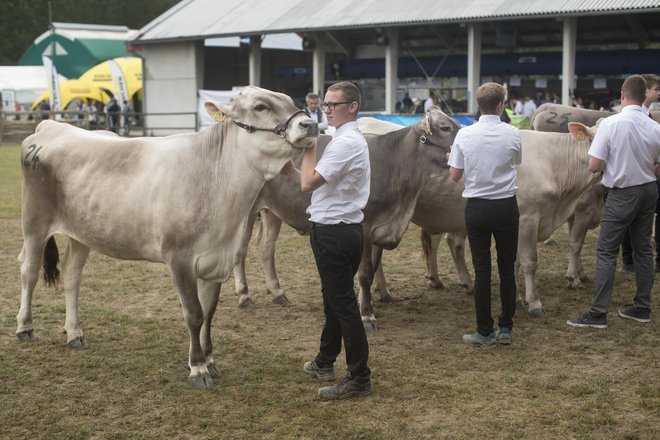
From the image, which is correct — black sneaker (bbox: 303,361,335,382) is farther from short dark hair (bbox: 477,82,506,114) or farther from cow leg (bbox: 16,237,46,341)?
cow leg (bbox: 16,237,46,341)

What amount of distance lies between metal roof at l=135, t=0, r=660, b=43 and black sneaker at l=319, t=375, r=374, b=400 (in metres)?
18.3

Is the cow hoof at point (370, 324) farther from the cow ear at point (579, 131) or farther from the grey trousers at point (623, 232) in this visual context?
the cow ear at point (579, 131)

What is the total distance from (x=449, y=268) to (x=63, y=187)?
5.17 m

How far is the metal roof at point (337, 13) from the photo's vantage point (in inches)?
885

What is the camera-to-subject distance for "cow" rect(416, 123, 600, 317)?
24.7 ft

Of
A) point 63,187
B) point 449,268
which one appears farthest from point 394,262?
point 63,187

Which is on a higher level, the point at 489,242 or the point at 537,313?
the point at 489,242

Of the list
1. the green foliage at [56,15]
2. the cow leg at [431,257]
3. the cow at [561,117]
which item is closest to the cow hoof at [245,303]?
the cow leg at [431,257]

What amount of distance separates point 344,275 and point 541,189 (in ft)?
10.1

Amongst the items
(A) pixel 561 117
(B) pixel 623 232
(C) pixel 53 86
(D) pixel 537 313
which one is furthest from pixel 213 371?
(C) pixel 53 86

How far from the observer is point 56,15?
66.0 m

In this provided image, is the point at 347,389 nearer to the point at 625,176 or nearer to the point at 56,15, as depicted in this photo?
the point at 625,176

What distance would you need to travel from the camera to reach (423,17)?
25188 mm

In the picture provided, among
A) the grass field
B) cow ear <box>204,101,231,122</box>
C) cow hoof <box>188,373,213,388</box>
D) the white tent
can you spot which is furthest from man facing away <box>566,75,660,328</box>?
the white tent
